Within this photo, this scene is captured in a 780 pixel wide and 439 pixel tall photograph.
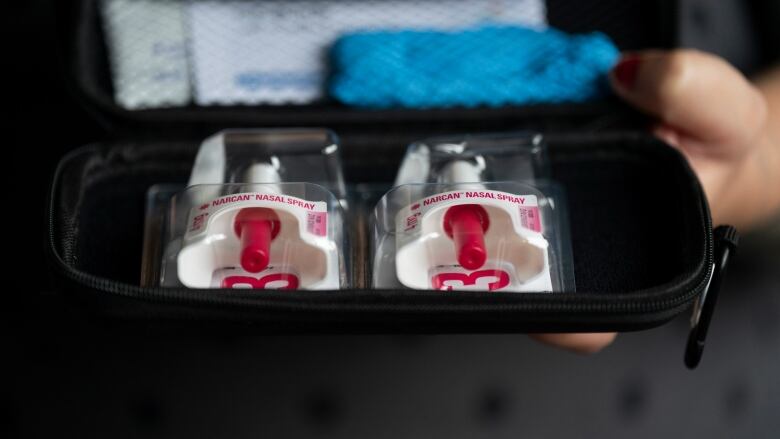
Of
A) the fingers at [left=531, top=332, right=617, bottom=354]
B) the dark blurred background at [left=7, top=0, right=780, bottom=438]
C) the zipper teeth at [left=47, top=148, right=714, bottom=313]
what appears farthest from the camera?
the dark blurred background at [left=7, top=0, right=780, bottom=438]

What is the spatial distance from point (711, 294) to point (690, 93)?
17 cm

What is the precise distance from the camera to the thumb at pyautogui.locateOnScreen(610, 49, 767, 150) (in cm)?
57

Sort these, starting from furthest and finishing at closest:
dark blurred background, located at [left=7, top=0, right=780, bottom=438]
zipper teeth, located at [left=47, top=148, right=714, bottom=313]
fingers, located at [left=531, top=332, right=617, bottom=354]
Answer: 1. dark blurred background, located at [left=7, top=0, right=780, bottom=438]
2. fingers, located at [left=531, top=332, right=617, bottom=354]
3. zipper teeth, located at [left=47, top=148, right=714, bottom=313]

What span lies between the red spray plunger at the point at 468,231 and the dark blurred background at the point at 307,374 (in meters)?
0.28

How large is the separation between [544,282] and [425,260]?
69 millimetres

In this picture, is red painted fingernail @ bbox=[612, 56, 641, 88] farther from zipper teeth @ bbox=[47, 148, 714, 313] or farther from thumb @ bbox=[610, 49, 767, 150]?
zipper teeth @ bbox=[47, 148, 714, 313]

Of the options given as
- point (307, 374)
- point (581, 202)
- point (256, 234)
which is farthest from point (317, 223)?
point (307, 374)

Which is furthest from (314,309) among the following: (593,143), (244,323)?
(593,143)

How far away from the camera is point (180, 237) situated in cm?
47

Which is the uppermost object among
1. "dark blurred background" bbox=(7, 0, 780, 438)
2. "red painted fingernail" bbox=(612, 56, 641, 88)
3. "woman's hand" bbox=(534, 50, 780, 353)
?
"red painted fingernail" bbox=(612, 56, 641, 88)

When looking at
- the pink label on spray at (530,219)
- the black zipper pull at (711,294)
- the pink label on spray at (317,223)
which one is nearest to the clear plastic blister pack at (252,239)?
the pink label on spray at (317,223)

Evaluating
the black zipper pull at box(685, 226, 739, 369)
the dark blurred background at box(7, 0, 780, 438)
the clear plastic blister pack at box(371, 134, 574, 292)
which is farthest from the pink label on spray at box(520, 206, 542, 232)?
the dark blurred background at box(7, 0, 780, 438)

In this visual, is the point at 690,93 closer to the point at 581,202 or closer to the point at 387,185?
the point at 581,202

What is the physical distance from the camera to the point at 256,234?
45cm
